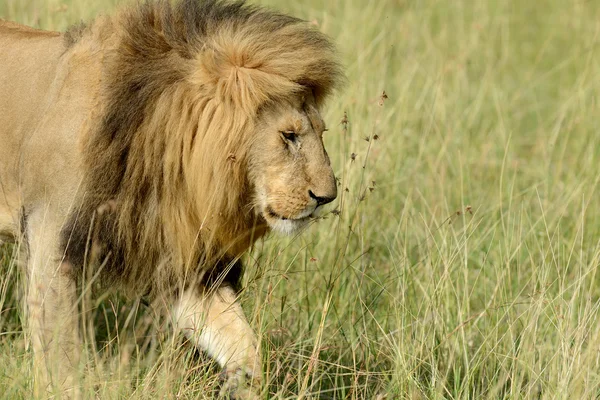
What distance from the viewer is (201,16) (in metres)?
3.53

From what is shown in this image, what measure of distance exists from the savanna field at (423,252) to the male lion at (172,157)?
0.15m

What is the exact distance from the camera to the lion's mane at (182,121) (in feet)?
11.1

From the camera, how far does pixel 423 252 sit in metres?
4.96

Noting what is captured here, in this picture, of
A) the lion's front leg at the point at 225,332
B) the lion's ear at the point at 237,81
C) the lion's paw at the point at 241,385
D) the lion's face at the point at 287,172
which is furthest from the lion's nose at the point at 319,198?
the lion's paw at the point at 241,385

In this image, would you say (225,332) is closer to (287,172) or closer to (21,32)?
(287,172)

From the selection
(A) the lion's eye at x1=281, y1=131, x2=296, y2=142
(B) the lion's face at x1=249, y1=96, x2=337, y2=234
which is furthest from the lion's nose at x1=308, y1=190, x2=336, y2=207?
(A) the lion's eye at x1=281, y1=131, x2=296, y2=142

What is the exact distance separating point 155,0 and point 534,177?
3.53 meters

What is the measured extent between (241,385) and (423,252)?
1690mm

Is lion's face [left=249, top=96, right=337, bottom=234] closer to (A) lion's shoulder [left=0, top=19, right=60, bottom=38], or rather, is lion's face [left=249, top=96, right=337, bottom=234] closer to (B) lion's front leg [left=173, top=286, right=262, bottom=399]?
(B) lion's front leg [left=173, top=286, right=262, bottom=399]

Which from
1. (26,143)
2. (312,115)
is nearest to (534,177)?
(312,115)

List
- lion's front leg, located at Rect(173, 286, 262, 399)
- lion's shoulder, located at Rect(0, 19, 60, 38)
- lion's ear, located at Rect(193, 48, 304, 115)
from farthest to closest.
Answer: lion's shoulder, located at Rect(0, 19, 60, 38) → lion's front leg, located at Rect(173, 286, 262, 399) → lion's ear, located at Rect(193, 48, 304, 115)

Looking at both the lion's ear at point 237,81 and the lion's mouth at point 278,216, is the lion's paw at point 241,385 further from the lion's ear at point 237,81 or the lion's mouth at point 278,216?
the lion's ear at point 237,81

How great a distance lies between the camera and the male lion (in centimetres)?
340

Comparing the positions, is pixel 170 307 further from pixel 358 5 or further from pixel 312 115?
pixel 358 5
